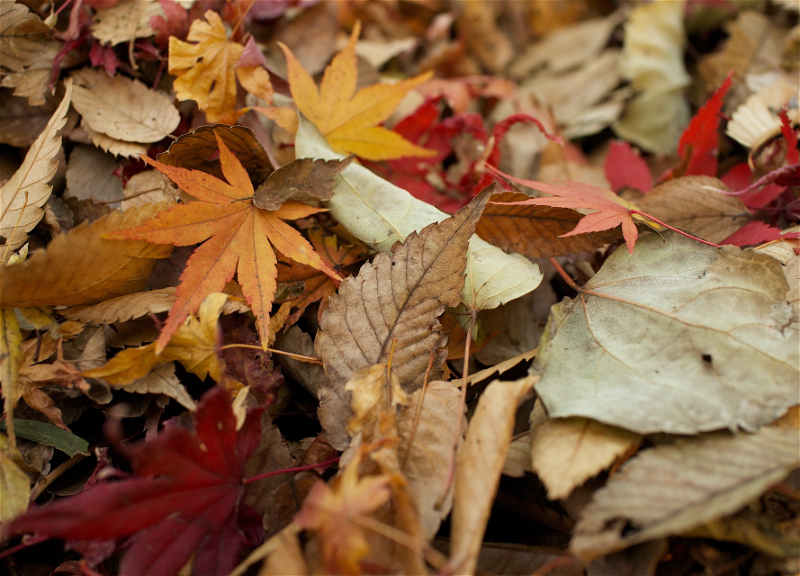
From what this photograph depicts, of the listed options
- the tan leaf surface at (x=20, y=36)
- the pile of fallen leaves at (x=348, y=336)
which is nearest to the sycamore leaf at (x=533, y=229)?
the pile of fallen leaves at (x=348, y=336)

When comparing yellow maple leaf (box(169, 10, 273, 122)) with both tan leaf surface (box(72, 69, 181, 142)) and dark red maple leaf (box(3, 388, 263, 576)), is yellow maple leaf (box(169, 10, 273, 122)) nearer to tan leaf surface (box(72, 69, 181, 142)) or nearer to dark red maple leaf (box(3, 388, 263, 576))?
tan leaf surface (box(72, 69, 181, 142))

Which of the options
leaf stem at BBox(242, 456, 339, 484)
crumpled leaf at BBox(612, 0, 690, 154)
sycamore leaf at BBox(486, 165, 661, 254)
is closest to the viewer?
leaf stem at BBox(242, 456, 339, 484)

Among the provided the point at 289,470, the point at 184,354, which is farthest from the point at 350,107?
the point at 289,470

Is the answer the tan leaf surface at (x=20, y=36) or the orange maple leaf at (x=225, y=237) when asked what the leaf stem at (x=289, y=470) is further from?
the tan leaf surface at (x=20, y=36)

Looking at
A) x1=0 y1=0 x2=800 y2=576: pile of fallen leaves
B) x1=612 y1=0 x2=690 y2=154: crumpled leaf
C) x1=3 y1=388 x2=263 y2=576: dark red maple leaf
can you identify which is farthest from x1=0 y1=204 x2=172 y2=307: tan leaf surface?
x1=612 y1=0 x2=690 y2=154: crumpled leaf

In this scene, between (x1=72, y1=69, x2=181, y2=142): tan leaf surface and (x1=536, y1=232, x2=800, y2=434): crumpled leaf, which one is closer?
(x1=536, y1=232, x2=800, y2=434): crumpled leaf

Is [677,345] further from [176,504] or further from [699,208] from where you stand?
[176,504]
